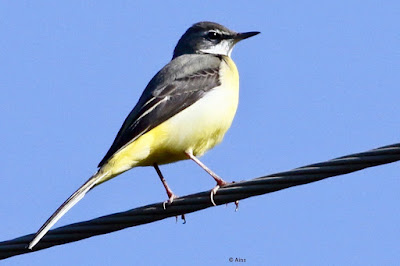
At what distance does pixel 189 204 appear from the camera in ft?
21.1

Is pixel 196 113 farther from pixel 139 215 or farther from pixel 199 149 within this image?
pixel 139 215

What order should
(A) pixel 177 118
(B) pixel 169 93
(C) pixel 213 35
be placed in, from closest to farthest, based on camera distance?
(A) pixel 177 118 < (B) pixel 169 93 < (C) pixel 213 35

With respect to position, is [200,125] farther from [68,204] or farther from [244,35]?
[244,35]

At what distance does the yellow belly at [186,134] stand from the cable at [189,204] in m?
1.48

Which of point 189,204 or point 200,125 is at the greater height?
point 200,125

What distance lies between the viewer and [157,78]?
945 cm

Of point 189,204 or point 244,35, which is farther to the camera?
point 244,35

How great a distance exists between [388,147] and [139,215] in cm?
212

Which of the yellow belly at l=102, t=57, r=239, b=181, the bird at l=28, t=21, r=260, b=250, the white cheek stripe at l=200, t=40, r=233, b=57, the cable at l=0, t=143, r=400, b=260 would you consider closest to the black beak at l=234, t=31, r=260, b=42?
the white cheek stripe at l=200, t=40, r=233, b=57

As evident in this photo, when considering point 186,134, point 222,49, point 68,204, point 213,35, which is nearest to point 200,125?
point 186,134

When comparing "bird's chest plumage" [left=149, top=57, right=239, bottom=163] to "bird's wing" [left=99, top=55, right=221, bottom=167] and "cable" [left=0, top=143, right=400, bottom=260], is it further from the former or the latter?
"cable" [left=0, top=143, right=400, bottom=260]

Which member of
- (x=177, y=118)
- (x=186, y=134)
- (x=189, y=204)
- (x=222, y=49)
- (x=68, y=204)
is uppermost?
(x=222, y=49)

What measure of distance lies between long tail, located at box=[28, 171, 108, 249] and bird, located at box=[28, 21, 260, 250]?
13mm

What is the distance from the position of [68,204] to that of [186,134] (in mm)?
1979
